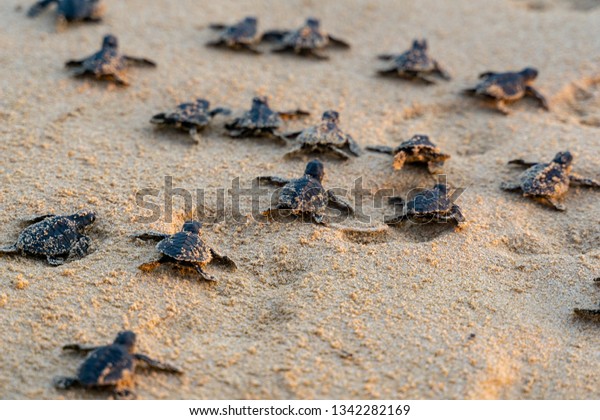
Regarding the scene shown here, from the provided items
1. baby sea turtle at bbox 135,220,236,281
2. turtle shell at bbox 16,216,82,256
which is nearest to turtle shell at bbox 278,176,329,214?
baby sea turtle at bbox 135,220,236,281

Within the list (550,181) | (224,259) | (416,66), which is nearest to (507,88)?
(416,66)

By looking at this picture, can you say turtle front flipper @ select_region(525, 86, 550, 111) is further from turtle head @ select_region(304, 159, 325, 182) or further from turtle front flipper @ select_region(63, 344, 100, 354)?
turtle front flipper @ select_region(63, 344, 100, 354)

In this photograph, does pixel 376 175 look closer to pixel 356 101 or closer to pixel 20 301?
pixel 356 101

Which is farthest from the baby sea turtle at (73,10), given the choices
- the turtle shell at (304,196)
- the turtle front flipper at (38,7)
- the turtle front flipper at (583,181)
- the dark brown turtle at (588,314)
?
the dark brown turtle at (588,314)

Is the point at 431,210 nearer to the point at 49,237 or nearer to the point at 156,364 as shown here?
the point at 156,364

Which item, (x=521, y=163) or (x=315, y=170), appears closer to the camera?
(x=315, y=170)

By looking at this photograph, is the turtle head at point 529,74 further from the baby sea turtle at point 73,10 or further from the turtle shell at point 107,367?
the turtle shell at point 107,367

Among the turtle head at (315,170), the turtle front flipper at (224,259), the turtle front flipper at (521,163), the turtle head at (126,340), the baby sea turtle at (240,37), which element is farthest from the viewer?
the baby sea turtle at (240,37)

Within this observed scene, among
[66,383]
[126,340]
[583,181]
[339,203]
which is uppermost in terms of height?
[583,181]
